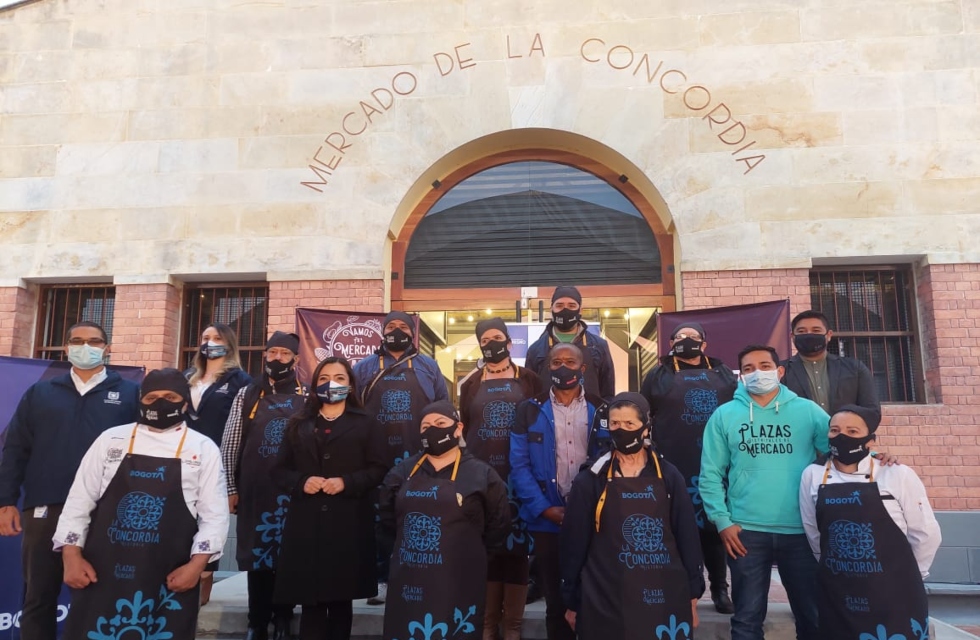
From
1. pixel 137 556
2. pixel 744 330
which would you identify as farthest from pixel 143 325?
pixel 744 330

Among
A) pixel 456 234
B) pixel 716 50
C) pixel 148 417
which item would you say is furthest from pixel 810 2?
pixel 148 417

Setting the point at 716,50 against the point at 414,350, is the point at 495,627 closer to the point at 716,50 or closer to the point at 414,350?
the point at 414,350

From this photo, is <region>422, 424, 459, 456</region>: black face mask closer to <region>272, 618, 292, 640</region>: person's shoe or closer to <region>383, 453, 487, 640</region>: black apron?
<region>383, 453, 487, 640</region>: black apron

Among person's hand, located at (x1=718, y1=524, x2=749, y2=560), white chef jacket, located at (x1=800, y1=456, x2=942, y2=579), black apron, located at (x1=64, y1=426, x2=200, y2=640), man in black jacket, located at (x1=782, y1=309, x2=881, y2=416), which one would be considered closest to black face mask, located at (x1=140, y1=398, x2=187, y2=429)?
black apron, located at (x1=64, y1=426, x2=200, y2=640)

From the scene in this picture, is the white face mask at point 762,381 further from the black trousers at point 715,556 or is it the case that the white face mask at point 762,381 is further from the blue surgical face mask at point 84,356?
the blue surgical face mask at point 84,356

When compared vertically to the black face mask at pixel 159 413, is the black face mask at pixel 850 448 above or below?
below

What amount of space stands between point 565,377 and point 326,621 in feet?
6.65

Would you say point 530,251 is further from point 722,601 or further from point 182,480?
point 182,480

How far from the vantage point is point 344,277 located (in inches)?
324

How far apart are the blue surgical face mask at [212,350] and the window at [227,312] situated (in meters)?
3.47

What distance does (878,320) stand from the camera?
26.5 ft

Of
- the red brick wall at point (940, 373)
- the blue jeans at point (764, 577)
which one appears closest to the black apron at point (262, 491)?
the blue jeans at point (764, 577)

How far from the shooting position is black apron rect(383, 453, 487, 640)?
386 centimetres

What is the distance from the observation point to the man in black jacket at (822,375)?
5.11m
